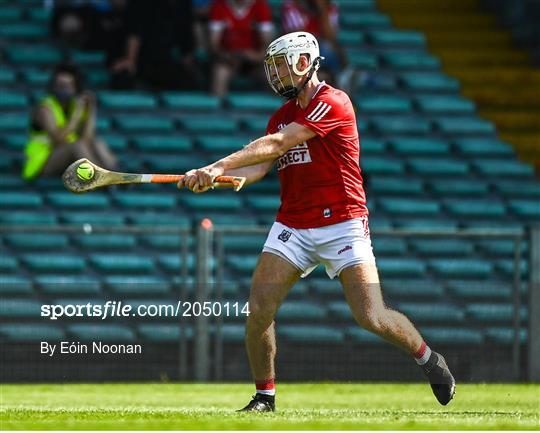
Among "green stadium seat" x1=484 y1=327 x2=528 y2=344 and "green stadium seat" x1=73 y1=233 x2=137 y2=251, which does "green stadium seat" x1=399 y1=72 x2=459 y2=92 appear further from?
"green stadium seat" x1=73 y1=233 x2=137 y2=251

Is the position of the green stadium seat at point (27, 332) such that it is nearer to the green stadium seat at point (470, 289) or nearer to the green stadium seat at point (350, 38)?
the green stadium seat at point (470, 289)

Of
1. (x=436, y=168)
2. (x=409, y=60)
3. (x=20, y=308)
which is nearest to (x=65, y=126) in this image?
(x=20, y=308)

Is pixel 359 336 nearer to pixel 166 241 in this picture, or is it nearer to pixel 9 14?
pixel 166 241

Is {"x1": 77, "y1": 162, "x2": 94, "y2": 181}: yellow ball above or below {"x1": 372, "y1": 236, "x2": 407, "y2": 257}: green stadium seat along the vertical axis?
above

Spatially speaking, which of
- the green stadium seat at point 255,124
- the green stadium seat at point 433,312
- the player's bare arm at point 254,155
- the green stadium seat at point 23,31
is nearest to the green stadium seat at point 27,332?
the green stadium seat at point 433,312

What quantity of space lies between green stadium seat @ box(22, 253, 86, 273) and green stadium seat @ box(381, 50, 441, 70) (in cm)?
631

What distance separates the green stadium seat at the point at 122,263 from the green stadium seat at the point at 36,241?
1.18ft

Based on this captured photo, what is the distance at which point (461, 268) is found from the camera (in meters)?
13.8

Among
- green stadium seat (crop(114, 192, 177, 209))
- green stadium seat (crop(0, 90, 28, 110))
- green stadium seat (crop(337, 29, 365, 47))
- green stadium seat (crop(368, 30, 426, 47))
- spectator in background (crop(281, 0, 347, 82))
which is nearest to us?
green stadium seat (crop(114, 192, 177, 209))

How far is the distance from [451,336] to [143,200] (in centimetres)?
396

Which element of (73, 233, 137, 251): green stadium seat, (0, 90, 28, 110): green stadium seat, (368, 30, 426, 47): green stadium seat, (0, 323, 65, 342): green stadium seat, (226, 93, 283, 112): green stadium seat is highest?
(368, 30, 426, 47): green stadium seat

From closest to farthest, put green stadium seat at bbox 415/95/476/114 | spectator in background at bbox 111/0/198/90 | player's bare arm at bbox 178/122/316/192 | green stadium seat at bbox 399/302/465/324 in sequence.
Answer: player's bare arm at bbox 178/122/316/192
green stadium seat at bbox 399/302/465/324
spectator in background at bbox 111/0/198/90
green stadium seat at bbox 415/95/476/114

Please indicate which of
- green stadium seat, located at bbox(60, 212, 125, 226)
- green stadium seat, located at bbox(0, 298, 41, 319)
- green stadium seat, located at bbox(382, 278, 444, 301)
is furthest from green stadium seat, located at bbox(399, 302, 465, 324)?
green stadium seat, located at bbox(60, 212, 125, 226)

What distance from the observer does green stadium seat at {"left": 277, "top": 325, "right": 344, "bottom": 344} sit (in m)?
13.3
